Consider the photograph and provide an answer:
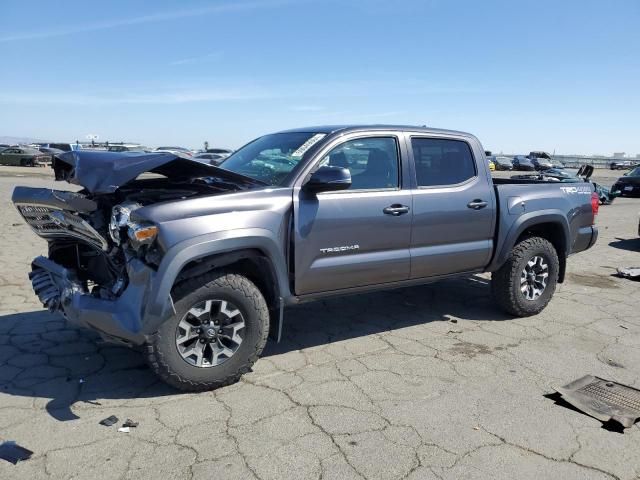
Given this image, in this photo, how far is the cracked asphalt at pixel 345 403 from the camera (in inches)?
113

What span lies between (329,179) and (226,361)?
1.48 metres

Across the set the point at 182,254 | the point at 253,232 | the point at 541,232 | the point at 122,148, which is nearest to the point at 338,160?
the point at 253,232

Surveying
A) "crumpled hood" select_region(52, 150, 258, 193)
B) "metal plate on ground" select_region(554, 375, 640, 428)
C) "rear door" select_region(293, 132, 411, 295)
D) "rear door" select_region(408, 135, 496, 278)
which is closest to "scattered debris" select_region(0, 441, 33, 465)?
"crumpled hood" select_region(52, 150, 258, 193)

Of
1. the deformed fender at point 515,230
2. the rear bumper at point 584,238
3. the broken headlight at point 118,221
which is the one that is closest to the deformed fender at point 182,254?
the broken headlight at point 118,221

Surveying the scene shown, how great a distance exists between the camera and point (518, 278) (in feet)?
17.6

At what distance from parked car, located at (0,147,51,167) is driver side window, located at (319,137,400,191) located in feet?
123

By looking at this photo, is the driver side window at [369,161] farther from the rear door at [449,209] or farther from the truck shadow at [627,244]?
the truck shadow at [627,244]

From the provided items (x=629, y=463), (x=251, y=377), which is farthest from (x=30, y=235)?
(x=629, y=463)

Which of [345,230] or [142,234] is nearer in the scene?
[142,234]

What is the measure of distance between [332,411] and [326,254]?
119 cm

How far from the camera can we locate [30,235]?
30.3 feet

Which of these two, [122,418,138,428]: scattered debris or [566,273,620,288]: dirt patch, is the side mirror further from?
[566,273,620,288]: dirt patch

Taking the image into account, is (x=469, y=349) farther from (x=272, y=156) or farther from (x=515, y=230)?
(x=272, y=156)

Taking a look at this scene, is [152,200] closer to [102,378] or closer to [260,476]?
[102,378]
